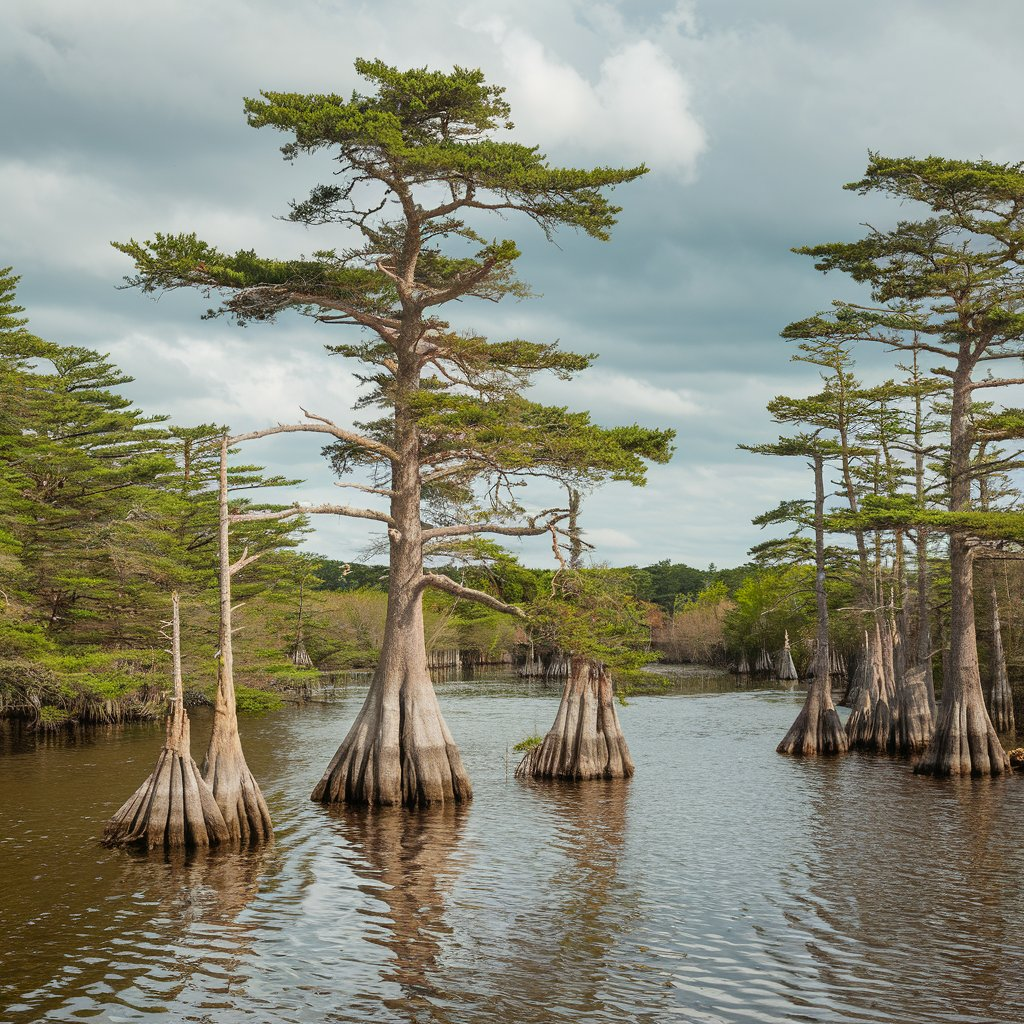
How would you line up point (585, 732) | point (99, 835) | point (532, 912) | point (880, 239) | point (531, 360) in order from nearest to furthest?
point (532, 912), point (99, 835), point (531, 360), point (585, 732), point (880, 239)

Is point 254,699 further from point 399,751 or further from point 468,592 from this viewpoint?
point 468,592

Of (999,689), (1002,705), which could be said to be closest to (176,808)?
(1002,705)

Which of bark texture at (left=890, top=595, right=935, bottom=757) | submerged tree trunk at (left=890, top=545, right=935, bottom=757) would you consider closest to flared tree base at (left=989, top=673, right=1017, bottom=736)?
bark texture at (left=890, top=595, right=935, bottom=757)

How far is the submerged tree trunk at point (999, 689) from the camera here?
41281 millimetres

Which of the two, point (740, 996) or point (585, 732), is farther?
point (585, 732)

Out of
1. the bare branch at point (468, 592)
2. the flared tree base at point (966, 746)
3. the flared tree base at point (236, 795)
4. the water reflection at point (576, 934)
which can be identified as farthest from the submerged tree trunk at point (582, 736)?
the flared tree base at point (966, 746)

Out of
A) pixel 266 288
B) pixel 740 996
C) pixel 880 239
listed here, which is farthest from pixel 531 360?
pixel 740 996

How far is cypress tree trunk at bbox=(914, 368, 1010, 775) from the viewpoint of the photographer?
1093 inches

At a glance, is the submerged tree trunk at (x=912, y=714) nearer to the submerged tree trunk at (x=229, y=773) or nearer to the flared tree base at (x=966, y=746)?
the flared tree base at (x=966, y=746)

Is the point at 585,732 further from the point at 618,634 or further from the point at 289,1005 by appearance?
the point at 289,1005

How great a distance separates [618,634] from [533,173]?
403 inches

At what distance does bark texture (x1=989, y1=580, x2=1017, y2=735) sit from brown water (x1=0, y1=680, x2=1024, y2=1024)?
17.2m

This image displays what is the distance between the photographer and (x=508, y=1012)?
1041 centimetres

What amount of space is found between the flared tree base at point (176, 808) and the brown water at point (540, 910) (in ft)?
1.61
